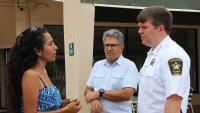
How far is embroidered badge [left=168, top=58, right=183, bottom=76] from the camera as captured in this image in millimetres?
2854

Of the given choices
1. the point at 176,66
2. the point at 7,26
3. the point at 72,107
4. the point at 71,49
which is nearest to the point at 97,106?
the point at 72,107

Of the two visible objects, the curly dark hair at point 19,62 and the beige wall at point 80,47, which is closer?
the curly dark hair at point 19,62

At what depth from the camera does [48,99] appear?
10.7ft

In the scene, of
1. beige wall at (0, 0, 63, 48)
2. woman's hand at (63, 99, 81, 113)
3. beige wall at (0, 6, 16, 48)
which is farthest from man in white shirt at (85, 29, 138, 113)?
beige wall at (0, 6, 16, 48)

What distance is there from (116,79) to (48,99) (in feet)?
4.82

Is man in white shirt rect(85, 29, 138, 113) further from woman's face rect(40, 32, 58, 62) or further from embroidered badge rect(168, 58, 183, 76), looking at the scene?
embroidered badge rect(168, 58, 183, 76)

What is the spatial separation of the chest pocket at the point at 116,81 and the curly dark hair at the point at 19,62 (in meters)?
1.48

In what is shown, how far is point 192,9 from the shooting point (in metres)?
8.05

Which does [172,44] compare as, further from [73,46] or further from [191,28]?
[191,28]

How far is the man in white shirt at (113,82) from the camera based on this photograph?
4.54 metres

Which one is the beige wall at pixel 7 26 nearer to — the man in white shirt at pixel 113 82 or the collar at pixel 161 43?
the man in white shirt at pixel 113 82

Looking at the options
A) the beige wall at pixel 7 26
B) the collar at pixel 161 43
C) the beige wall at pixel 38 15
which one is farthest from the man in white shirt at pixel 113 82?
the beige wall at pixel 7 26

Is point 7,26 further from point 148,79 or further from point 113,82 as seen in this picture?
point 148,79

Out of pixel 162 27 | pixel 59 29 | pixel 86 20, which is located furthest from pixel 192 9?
pixel 162 27
